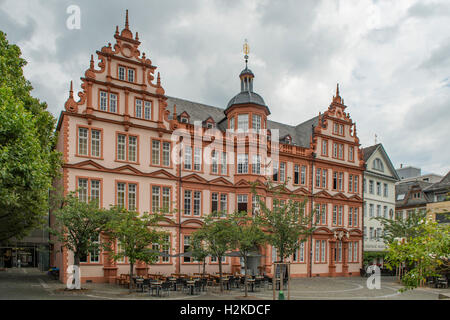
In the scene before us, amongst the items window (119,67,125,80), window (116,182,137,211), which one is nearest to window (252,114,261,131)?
window (119,67,125,80)

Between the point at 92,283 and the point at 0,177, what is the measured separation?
15023 millimetres

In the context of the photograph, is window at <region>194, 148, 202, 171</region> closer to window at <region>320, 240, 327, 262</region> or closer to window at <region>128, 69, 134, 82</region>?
window at <region>128, 69, 134, 82</region>

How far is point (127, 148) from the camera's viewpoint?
107ft

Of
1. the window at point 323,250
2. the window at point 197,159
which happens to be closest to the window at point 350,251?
the window at point 323,250

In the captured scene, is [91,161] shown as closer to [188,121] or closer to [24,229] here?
[24,229]

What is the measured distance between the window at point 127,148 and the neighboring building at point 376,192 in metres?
28.8

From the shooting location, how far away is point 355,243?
47.5 m

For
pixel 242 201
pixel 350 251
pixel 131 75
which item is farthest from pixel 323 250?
pixel 131 75

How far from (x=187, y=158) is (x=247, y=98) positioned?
28.3 ft

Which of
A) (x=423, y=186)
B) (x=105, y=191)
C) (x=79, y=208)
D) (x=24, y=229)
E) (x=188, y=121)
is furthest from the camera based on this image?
(x=423, y=186)

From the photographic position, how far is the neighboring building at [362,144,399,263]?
50.1 meters

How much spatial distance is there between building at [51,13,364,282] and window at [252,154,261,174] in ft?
0.30
